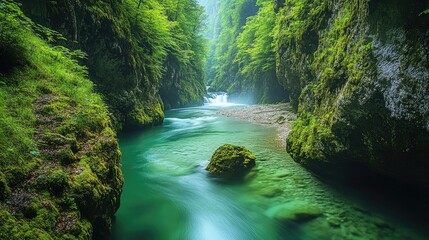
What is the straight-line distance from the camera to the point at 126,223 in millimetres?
5324

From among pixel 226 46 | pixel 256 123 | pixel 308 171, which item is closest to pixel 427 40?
pixel 308 171

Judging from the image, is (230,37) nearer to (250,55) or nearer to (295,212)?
(250,55)

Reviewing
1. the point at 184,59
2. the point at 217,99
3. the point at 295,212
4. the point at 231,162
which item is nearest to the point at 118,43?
the point at 231,162

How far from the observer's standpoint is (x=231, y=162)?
840 cm

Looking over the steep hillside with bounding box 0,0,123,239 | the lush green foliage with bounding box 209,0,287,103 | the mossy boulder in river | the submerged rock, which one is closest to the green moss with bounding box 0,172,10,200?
the steep hillside with bounding box 0,0,123,239

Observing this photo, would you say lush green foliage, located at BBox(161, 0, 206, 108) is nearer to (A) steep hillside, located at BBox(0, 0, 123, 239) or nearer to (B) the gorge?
(B) the gorge

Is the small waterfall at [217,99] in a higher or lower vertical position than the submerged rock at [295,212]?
higher

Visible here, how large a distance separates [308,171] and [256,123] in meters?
9.88

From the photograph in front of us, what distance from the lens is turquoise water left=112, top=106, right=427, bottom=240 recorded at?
206 inches

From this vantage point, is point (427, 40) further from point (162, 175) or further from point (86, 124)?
point (162, 175)

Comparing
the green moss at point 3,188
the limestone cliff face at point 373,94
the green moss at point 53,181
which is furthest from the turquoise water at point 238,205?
the green moss at point 3,188

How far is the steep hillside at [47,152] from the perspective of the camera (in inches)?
118

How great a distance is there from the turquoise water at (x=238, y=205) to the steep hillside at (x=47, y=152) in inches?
53.1

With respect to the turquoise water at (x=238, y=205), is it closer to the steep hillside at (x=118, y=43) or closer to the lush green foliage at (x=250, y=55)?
the steep hillside at (x=118, y=43)
